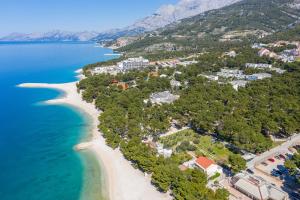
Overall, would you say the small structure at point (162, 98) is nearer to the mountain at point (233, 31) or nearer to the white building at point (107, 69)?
the white building at point (107, 69)

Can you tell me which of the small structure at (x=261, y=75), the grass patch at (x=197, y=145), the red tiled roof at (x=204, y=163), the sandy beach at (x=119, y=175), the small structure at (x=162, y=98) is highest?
the small structure at (x=261, y=75)

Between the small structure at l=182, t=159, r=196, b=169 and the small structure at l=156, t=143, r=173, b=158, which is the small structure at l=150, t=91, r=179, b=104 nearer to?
the small structure at l=156, t=143, r=173, b=158

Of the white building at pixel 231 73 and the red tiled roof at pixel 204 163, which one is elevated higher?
the red tiled roof at pixel 204 163

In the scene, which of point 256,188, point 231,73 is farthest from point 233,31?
point 256,188

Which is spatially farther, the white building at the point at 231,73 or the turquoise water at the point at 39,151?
the white building at the point at 231,73

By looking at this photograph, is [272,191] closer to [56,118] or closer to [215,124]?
[215,124]

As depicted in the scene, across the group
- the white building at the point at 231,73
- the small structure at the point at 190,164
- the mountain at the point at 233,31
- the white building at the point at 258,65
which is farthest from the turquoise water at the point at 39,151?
the mountain at the point at 233,31
